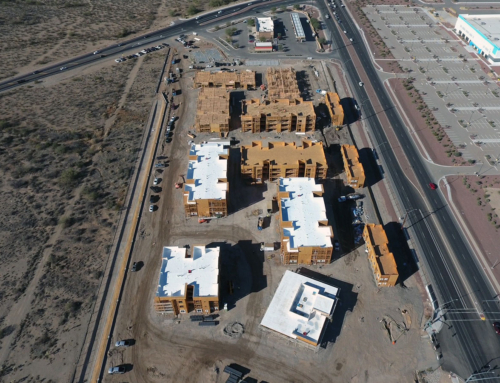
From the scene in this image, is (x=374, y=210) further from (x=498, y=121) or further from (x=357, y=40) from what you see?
(x=357, y=40)

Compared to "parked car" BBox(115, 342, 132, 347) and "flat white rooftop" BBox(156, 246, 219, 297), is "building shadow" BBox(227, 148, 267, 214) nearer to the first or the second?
"flat white rooftop" BBox(156, 246, 219, 297)

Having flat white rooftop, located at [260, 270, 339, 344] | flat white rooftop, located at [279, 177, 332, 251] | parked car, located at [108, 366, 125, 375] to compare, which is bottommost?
Answer: parked car, located at [108, 366, 125, 375]

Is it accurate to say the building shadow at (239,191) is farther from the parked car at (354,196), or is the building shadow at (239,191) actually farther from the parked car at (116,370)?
the parked car at (116,370)

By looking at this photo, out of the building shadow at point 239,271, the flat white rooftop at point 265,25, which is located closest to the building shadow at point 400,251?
the building shadow at point 239,271

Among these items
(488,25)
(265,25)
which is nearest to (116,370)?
(265,25)

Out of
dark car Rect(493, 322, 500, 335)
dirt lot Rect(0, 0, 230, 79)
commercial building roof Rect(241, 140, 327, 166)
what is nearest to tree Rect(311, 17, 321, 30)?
dirt lot Rect(0, 0, 230, 79)

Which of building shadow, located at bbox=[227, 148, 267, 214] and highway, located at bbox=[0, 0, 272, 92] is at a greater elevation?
highway, located at bbox=[0, 0, 272, 92]

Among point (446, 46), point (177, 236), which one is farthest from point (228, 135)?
point (446, 46)
